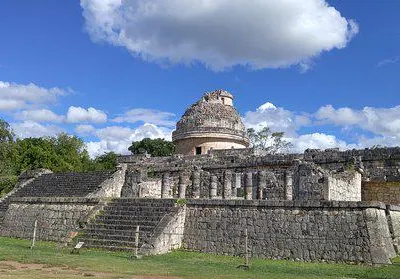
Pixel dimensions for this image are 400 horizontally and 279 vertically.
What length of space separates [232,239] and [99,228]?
499 centimetres

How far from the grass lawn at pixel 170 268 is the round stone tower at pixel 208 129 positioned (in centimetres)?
1630

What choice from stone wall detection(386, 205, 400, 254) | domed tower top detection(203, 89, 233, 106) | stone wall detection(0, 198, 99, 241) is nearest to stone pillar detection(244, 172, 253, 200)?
stone wall detection(386, 205, 400, 254)

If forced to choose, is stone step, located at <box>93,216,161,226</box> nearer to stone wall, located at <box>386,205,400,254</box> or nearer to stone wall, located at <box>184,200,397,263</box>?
stone wall, located at <box>184,200,397,263</box>

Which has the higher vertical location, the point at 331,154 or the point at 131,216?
the point at 331,154

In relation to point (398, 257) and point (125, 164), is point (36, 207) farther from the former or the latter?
point (398, 257)

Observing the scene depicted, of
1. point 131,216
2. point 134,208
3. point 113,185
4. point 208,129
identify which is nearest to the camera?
point 131,216

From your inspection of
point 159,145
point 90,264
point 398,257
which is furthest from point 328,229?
point 159,145

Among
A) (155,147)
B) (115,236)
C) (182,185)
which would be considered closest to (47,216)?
(115,236)

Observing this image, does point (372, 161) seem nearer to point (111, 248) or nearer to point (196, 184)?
point (196, 184)

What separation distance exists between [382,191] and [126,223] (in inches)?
437

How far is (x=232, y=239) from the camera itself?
1594cm

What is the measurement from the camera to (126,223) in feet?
57.1

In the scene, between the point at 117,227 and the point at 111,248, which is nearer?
the point at 111,248

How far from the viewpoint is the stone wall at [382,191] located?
2062 cm
